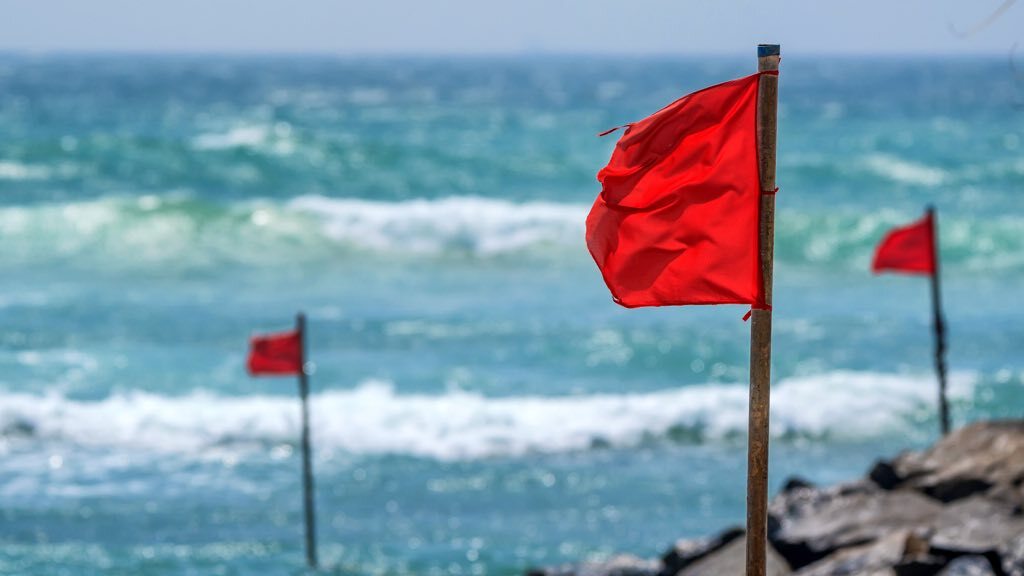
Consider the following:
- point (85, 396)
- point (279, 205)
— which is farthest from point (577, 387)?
point (279, 205)

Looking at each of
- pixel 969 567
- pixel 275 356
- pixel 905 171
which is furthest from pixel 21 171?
pixel 969 567

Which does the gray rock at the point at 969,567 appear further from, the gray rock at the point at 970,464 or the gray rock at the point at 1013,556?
the gray rock at the point at 970,464

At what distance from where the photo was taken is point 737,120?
5953 mm

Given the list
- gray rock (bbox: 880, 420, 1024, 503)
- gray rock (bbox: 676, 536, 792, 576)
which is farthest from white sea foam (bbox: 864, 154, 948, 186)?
gray rock (bbox: 676, 536, 792, 576)

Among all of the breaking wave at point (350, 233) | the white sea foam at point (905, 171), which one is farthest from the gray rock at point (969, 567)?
the white sea foam at point (905, 171)

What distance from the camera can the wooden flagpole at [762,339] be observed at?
5891 millimetres

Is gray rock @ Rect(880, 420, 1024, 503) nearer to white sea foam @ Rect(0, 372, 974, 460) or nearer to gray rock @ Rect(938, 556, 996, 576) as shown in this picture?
gray rock @ Rect(938, 556, 996, 576)

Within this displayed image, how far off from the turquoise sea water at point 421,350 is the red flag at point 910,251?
2.71 meters

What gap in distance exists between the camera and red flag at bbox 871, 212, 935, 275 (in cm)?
1338

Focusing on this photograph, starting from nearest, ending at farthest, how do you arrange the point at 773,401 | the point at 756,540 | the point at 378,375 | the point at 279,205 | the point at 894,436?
the point at 756,540, the point at 894,436, the point at 773,401, the point at 378,375, the point at 279,205

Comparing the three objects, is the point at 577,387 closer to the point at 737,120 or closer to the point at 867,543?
the point at 867,543

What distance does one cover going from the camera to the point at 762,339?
6.07 m

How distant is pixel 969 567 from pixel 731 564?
6.15ft

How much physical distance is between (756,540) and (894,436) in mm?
11399
